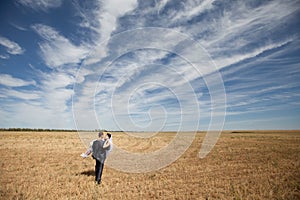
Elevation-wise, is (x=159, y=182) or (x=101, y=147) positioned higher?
(x=101, y=147)

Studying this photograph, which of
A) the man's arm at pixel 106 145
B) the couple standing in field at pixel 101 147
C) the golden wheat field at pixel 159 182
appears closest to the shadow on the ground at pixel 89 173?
the golden wheat field at pixel 159 182

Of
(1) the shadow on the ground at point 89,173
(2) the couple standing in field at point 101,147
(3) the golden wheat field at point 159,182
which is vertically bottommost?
(3) the golden wheat field at point 159,182

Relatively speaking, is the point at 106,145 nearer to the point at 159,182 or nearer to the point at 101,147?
the point at 101,147

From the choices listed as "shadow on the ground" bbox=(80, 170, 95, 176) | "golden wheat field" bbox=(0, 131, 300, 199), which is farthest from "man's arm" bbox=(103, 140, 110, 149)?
"shadow on the ground" bbox=(80, 170, 95, 176)

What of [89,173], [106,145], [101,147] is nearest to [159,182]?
[106,145]

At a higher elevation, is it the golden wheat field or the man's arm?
the man's arm

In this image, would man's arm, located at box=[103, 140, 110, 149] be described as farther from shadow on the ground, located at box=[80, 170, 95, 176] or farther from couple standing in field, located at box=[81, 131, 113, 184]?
shadow on the ground, located at box=[80, 170, 95, 176]

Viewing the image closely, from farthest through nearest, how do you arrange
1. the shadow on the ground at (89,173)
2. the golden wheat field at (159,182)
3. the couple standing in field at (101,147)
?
1. the shadow on the ground at (89,173)
2. the couple standing in field at (101,147)
3. the golden wheat field at (159,182)

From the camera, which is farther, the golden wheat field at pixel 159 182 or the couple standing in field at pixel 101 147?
the couple standing in field at pixel 101 147

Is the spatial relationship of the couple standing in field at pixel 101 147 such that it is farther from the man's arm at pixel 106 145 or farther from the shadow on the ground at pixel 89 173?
the shadow on the ground at pixel 89 173

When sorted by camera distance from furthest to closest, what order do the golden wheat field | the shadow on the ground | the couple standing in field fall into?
the shadow on the ground → the couple standing in field → the golden wheat field

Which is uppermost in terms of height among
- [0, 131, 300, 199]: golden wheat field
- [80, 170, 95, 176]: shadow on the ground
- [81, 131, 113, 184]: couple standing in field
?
[81, 131, 113, 184]: couple standing in field

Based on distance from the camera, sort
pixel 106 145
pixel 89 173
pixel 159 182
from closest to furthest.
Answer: pixel 159 182 → pixel 106 145 → pixel 89 173

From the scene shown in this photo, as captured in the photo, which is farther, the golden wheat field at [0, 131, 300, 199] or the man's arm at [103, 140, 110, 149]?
the man's arm at [103, 140, 110, 149]
